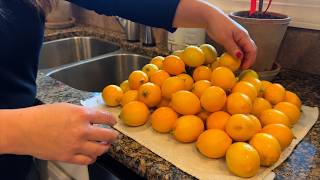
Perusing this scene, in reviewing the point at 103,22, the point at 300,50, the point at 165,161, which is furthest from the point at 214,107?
the point at 103,22

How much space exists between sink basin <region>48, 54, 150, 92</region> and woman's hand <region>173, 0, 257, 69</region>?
47 centimetres

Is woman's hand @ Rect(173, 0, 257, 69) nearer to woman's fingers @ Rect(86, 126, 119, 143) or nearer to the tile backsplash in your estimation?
the tile backsplash

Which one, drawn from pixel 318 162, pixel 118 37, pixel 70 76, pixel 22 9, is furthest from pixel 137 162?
pixel 118 37

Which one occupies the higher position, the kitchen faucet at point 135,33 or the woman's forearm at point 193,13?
the woman's forearm at point 193,13

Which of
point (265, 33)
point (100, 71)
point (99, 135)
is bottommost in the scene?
point (100, 71)

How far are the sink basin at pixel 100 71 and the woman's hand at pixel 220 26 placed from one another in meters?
0.47

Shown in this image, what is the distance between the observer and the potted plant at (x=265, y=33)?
81cm

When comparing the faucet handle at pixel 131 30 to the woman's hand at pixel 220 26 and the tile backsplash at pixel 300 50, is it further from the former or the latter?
the woman's hand at pixel 220 26

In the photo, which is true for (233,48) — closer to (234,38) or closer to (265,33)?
(234,38)

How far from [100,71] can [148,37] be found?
24cm

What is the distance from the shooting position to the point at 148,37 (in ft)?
4.10

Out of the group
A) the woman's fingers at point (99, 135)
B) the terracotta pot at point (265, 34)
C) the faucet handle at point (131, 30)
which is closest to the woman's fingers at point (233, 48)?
the terracotta pot at point (265, 34)

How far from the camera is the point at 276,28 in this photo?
81cm

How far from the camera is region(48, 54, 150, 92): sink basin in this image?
44.8 inches
